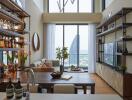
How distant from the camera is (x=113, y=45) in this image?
6918 millimetres

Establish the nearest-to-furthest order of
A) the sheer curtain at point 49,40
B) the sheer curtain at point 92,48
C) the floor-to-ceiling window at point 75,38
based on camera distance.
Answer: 1. the sheer curtain at point 92,48
2. the sheer curtain at point 49,40
3. the floor-to-ceiling window at point 75,38

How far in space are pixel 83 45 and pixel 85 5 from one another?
6.85 feet

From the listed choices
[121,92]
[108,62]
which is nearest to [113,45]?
[108,62]

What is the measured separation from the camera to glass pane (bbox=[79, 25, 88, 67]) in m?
11.0

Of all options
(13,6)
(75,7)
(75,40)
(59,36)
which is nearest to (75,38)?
(75,40)

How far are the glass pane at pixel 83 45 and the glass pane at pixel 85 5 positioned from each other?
875mm

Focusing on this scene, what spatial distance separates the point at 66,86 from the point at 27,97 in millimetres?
1140

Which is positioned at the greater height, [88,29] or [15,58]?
[88,29]

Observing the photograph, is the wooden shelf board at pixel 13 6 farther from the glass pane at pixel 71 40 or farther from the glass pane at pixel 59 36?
the glass pane at pixel 71 40

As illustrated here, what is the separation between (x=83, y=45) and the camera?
434 inches

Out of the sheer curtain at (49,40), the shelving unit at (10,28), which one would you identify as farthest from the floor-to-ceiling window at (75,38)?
the shelving unit at (10,28)

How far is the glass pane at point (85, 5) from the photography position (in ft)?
35.4

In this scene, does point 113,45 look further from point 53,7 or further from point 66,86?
point 53,7

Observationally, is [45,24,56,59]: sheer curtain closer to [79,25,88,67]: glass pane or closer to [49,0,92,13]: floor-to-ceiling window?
[49,0,92,13]: floor-to-ceiling window
